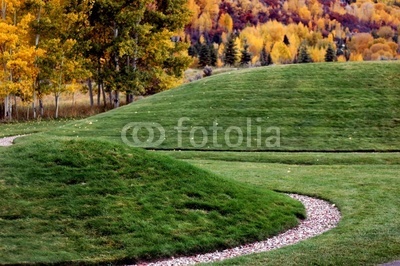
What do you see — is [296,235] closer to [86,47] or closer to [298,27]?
[86,47]

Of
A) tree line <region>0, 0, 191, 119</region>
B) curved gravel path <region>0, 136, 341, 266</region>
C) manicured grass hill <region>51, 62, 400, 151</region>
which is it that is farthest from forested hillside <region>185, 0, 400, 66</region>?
curved gravel path <region>0, 136, 341, 266</region>

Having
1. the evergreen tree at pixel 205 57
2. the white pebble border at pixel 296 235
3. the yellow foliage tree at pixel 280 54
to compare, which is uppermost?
the yellow foliage tree at pixel 280 54

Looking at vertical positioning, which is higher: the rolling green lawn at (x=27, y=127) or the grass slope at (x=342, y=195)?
the rolling green lawn at (x=27, y=127)

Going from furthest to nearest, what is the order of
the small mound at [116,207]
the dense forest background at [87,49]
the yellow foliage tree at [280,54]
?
the yellow foliage tree at [280,54], the dense forest background at [87,49], the small mound at [116,207]

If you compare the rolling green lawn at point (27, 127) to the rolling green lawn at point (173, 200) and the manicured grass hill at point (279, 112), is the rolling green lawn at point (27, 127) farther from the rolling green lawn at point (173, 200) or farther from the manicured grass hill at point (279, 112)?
the rolling green lawn at point (173, 200)

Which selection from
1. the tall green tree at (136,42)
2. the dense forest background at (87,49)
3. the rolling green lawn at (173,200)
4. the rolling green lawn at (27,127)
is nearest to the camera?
the rolling green lawn at (173,200)

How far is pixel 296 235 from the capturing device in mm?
13609

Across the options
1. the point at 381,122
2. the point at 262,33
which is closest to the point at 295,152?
the point at 381,122

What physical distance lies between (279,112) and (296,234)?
23.2 metres

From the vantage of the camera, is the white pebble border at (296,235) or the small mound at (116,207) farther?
the small mound at (116,207)

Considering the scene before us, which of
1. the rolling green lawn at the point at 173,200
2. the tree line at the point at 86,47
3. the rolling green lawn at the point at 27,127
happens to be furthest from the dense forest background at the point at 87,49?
the rolling green lawn at the point at 173,200

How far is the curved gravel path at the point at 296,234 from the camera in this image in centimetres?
1171

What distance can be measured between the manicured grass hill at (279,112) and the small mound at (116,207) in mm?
15418

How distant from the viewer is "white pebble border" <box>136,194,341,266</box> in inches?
460
